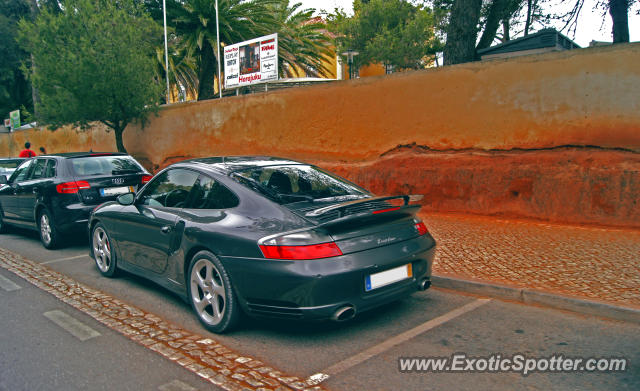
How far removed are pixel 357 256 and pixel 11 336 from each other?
2993 mm

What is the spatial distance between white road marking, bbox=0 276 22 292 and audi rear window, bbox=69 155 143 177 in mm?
2223

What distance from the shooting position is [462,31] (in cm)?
1125

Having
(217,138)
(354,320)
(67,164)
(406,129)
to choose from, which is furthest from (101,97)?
(354,320)

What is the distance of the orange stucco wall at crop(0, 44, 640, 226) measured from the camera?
7.14 m

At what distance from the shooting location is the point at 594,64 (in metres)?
7.27

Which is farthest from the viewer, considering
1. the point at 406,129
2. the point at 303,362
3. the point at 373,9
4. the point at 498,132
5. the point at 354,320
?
the point at 373,9

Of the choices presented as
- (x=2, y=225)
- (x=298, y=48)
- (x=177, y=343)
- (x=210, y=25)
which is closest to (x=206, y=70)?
(x=210, y=25)

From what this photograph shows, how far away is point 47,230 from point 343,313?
6062mm

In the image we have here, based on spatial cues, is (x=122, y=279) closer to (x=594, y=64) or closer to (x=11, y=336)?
(x=11, y=336)

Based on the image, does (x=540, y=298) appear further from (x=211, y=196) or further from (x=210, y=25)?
(x=210, y=25)

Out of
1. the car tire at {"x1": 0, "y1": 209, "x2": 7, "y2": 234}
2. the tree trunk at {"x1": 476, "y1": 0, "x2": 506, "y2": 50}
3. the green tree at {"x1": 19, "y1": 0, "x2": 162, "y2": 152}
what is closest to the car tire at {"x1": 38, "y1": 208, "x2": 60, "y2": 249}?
the car tire at {"x1": 0, "y1": 209, "x2": 7, "y2": 234}

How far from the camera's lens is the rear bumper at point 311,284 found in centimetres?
345

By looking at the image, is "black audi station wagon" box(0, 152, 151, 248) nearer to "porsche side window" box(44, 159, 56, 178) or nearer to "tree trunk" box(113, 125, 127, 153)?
"porsche side window" box(44, 159, 56, 178)

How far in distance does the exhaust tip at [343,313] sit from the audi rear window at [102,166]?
563cm
